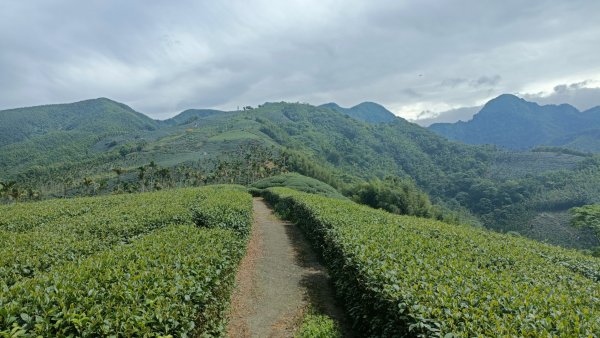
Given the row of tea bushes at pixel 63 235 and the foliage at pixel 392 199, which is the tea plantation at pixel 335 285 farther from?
the foliage at pixel 392 199

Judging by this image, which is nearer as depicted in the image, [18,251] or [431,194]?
[18,251]

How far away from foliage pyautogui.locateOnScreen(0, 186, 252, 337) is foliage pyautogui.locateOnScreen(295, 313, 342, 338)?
2.31m

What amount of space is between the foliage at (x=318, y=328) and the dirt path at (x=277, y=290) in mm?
463

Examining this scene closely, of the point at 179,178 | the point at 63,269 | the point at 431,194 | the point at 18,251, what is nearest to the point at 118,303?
the point at 63,269

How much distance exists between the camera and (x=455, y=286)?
24.8 feet

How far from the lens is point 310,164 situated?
392 feet

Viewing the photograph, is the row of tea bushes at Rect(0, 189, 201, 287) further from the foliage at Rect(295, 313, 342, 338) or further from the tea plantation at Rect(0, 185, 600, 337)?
the foliage at Rect(295, 313, 342, 338)

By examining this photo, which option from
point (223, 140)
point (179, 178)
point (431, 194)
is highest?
point (223, 140)

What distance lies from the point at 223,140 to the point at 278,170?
97.7m

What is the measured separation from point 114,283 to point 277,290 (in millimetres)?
7724

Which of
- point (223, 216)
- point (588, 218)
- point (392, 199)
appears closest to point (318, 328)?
point (223, 216)

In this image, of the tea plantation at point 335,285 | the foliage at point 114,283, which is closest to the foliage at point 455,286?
the tea plantation at point 335,285

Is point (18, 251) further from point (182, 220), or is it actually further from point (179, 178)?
point (179, 178)

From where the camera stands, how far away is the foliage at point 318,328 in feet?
31.4
